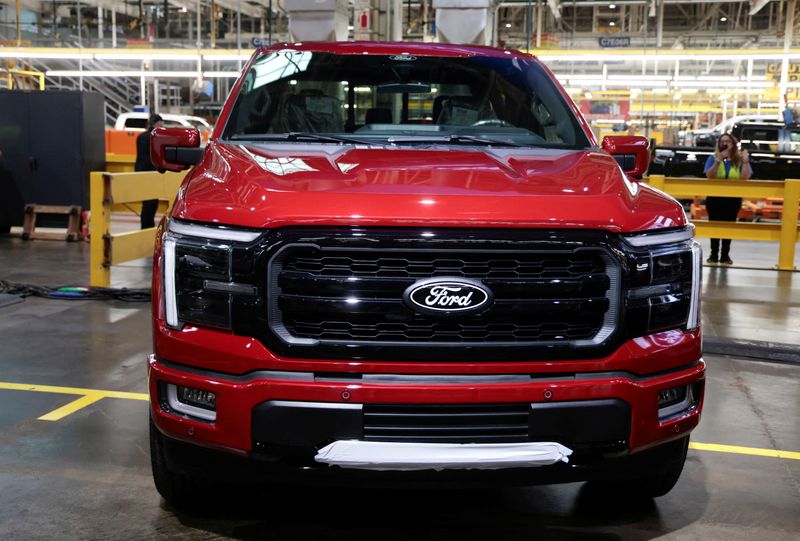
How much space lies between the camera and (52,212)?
12.3 meters

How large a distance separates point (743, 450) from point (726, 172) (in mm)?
7392

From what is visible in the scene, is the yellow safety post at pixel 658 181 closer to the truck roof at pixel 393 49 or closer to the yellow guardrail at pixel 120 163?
the truck roof at pixel 393 49

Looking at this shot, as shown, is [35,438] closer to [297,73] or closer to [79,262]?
[297,73]

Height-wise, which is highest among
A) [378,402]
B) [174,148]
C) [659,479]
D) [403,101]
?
[403,101]

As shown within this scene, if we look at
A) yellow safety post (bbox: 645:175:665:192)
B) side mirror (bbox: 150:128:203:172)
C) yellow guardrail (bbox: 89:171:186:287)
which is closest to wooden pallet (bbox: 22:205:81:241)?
yellow guardrail (bbox: 89:171:186:287)

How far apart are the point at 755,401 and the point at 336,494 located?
284 centimetres

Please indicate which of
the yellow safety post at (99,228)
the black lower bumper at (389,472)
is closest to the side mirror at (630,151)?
the black lower bumper at (389,472)

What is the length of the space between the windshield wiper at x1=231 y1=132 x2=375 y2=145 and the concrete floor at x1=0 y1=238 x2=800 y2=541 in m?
1.45

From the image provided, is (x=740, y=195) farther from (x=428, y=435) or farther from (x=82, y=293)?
(x=428, y=435)

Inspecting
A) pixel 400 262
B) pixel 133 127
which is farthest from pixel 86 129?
pixel 133 127

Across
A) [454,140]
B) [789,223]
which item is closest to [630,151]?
[454,140]

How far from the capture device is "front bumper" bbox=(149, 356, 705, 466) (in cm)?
264

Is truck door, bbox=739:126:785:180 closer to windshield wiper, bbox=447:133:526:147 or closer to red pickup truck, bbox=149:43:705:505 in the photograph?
windshield wiper, bbox=447:133:526:147

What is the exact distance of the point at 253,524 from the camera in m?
3.28
